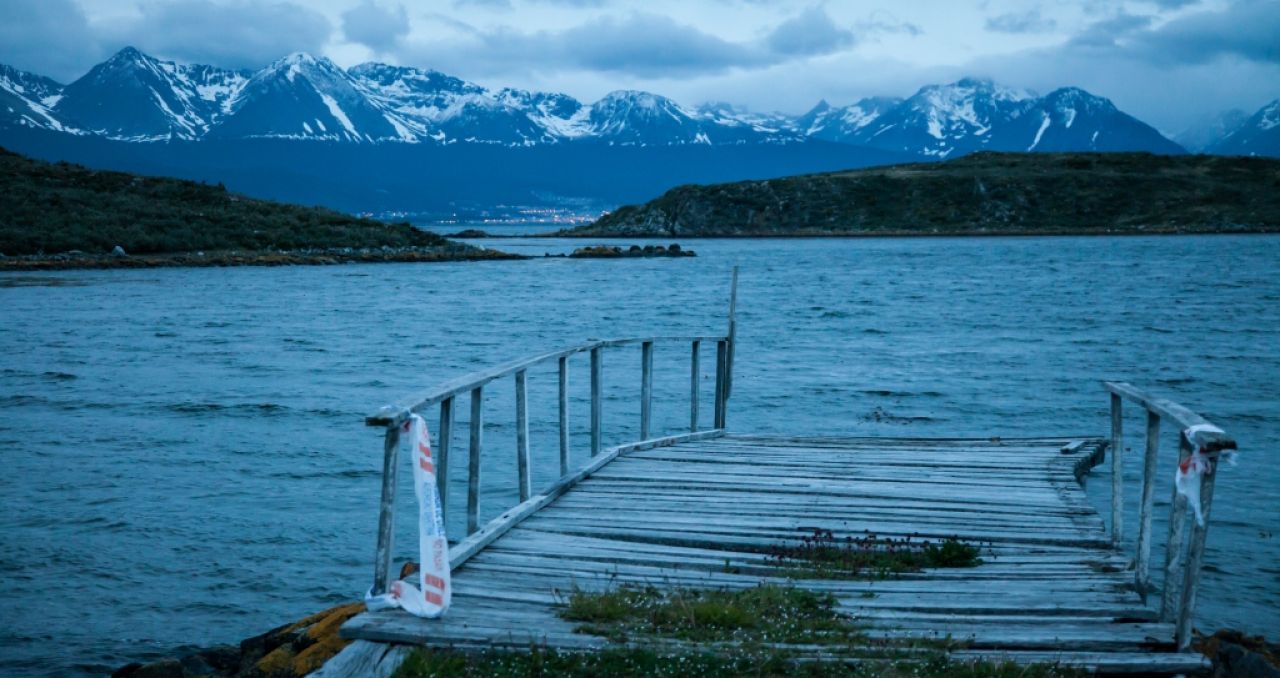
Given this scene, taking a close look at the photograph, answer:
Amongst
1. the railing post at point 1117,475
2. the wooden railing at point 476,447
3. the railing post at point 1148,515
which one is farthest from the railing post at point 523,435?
the railing post at point 1148,515

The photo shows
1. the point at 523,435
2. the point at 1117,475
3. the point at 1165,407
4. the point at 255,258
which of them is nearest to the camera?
the point at 1165,407

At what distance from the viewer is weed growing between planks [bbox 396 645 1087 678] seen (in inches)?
204

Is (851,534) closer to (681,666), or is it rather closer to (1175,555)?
(1175,555)

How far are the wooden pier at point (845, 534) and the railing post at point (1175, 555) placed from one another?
1 centimetres

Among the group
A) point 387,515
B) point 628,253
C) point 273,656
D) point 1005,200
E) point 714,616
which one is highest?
point 1005,200

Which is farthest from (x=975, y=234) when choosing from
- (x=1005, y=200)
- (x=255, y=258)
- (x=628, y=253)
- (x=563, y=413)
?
(x=563, y=413)

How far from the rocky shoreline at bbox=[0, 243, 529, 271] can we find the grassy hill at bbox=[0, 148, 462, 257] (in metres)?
1.18

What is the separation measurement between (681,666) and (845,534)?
10.0 ft

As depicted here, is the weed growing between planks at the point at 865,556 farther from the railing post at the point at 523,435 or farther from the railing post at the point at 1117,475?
the railing post at the point at 523,435

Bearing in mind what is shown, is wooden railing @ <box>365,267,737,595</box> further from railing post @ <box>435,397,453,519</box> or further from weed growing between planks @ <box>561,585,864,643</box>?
weed growing between planks @ <box>561,585,864,643</box>

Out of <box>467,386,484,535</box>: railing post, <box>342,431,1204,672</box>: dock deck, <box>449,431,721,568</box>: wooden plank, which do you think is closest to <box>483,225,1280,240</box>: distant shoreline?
<box>342,431,1204,672</box>: dock deck

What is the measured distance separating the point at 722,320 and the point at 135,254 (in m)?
40.0

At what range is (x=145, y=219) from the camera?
71812 millimetres

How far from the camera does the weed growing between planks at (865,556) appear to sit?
7.04 m
